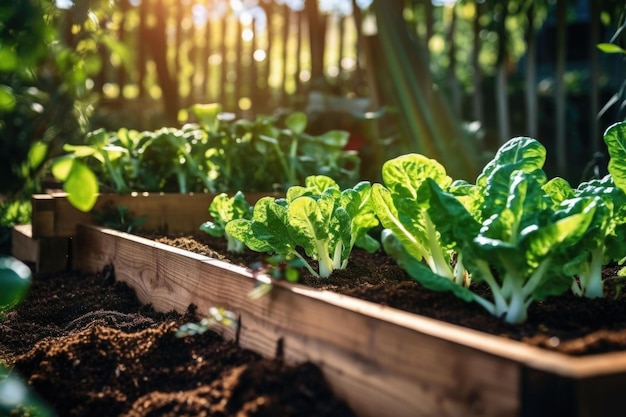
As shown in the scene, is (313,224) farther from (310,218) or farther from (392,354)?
(392,354)

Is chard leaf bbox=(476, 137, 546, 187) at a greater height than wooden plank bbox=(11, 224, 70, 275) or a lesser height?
greater

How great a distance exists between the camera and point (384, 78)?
496 centimetres

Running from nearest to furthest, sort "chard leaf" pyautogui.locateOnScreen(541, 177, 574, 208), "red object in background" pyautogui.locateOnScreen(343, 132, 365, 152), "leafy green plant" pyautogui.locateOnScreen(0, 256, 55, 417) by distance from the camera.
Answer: "leafy green plant" pyautogui.locateOnScreen(0, 256, 55, 417), "chard leaf" pyautogui.locateOnScreen(541, 177, 574, 208), "red object in background" pyautogui.locateOnScreen(343, 132, 365, 152)

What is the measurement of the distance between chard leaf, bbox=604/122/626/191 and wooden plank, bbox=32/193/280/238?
1.72 meters

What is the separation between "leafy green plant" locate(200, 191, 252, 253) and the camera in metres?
2.47

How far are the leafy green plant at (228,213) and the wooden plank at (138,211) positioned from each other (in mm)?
608

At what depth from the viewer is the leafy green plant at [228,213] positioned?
2469mm

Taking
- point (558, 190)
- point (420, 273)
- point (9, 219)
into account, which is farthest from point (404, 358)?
point (9, 219)

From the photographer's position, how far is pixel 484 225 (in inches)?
59.2

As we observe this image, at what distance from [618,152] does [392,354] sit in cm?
96

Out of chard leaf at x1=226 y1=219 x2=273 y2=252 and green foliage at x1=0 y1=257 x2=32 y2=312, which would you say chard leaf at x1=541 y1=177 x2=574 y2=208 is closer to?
chard leaf at x1=226 y1=219 x2=273 y2=252

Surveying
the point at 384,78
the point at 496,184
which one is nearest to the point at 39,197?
the point at 496,184

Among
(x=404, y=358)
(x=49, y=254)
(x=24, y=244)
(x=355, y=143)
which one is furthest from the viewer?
(x=355, y=143)

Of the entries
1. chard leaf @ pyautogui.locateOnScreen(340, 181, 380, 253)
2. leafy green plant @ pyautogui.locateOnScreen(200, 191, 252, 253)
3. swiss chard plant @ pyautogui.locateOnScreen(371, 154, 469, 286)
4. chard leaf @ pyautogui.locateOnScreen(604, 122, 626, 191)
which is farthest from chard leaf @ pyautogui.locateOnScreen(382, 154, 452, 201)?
leafy green plant @ pyautogui.locateOnScreen(200, 191, 252, 253)
